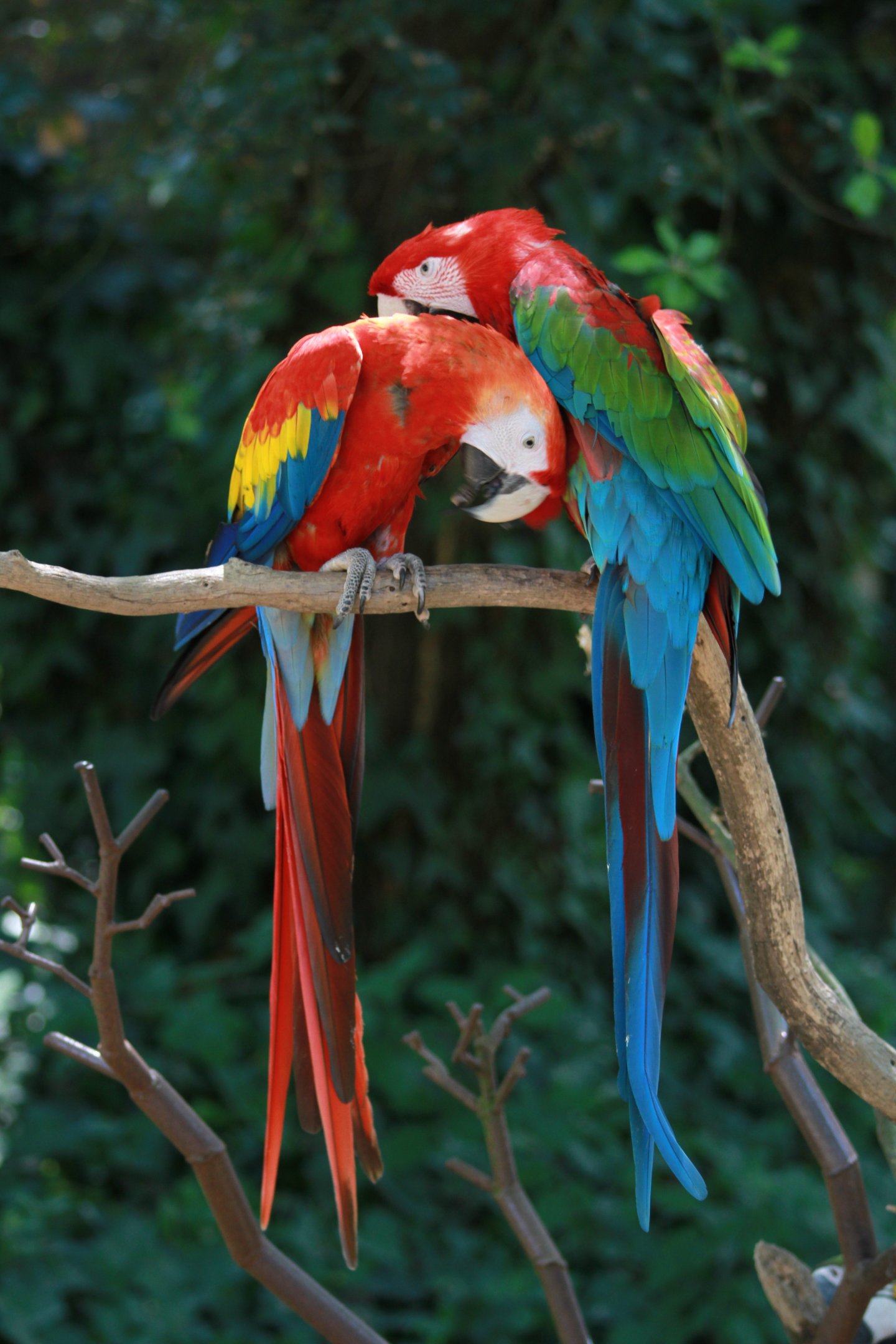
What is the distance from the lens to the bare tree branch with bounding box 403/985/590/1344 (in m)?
1.09

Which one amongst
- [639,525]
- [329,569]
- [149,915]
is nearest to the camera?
[149,915]

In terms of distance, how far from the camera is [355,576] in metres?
1.12

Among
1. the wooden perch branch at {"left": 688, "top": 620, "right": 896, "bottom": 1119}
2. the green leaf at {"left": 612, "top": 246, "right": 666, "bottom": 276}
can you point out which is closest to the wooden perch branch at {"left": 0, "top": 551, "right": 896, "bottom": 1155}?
the wooden perch branch at {"left": 688, "top": 620, "right": 896, "bottom": 1119}

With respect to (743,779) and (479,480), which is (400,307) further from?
(743,779)

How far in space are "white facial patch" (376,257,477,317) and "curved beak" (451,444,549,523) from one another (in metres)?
0.22

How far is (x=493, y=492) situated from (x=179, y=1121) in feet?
2.04

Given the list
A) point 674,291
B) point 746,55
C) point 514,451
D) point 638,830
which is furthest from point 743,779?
point 746,55

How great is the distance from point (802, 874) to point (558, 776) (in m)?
0.73

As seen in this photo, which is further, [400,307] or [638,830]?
[400,307]

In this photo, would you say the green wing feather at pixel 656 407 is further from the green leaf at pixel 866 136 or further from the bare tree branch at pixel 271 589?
the green leaf at pixel 866 136

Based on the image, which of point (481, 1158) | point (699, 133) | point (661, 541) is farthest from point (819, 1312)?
point (699, 133)

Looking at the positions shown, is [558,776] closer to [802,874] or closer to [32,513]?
[802,874]

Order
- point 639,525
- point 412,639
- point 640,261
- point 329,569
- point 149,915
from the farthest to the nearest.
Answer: point 412,639
point 640,261
point 329,569
point 639,525
point 149,915

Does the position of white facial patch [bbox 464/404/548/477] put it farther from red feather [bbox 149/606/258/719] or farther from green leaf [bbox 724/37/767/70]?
green leaf [bbox 724/37/767/70]
